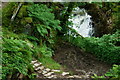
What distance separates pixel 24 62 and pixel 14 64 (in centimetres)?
27

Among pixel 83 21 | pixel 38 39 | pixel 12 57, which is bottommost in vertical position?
pixel 12 57

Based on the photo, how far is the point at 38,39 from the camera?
7797mm

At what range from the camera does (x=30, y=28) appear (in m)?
7.16

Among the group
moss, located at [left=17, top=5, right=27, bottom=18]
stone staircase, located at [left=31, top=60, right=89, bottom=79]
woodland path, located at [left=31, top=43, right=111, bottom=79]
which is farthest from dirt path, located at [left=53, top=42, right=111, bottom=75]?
moss, located at [left=17, top=5, right=27, bottom=18]

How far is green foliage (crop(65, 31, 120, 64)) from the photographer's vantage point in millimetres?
8812

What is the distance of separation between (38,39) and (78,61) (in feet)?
7.82

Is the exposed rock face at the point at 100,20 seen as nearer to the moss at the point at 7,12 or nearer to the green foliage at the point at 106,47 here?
the green foliage at the point at 106,47

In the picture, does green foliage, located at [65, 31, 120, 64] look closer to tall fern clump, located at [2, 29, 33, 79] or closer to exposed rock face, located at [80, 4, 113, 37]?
exposed rock face, located at [80, 4, 113, 37]

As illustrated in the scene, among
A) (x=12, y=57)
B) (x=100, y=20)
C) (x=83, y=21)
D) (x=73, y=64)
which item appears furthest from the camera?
(x=83, y=21)

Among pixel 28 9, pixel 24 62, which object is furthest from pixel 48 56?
pixel 24 62

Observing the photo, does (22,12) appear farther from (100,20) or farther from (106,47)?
(100,20)

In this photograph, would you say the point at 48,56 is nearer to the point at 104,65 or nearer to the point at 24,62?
the point at 104,65

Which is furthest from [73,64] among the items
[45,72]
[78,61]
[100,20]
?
[100,20]

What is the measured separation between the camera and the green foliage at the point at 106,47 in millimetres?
8812
